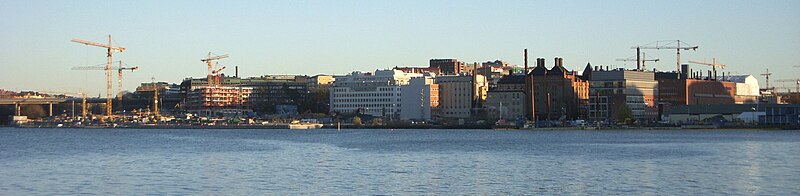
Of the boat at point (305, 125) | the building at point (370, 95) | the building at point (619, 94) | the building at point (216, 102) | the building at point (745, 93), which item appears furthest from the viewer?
the building at point (216, 102)

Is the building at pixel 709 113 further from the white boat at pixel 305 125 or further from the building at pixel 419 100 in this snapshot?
the white boat at pixel 305 125

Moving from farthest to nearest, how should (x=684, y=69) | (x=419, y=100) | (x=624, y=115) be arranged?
(x=684, y=69) → (x=419, y=100) → (x=624, y=115)

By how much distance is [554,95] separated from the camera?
15438cm

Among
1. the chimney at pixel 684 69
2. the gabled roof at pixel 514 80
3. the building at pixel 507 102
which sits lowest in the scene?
the building at pixel 507 102

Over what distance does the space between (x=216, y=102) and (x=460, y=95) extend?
4640 centimetres

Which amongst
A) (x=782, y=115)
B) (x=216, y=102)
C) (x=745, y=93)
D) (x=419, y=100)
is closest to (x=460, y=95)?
(x=419, y=100)

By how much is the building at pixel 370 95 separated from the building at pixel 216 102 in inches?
674

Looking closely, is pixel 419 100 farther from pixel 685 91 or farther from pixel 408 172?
pixel 408 172

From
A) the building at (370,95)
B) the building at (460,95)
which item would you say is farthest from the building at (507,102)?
the building at (370,95)

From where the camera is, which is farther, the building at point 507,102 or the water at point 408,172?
the building at point 507,102

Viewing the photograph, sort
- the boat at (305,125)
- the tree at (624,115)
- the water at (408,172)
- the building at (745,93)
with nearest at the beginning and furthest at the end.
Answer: the water at (408,172) < the tree at (624,115) < the boat at (305,125) < the building at (745,93)

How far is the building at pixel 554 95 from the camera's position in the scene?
154 meters

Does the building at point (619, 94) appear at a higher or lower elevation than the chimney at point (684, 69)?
lower

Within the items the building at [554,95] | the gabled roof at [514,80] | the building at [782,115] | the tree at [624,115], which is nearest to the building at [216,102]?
the gabled roof at [514,80]
